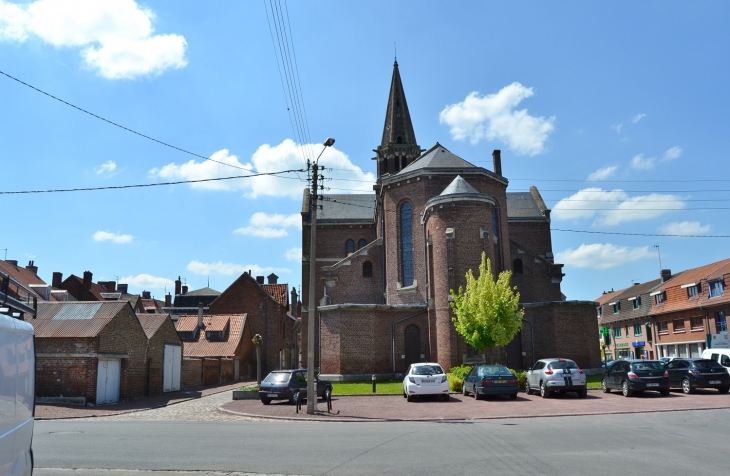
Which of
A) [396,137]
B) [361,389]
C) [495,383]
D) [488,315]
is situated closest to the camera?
[495,383]

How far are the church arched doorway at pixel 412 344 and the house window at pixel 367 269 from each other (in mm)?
7702

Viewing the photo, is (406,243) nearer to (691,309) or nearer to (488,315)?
(488,315)

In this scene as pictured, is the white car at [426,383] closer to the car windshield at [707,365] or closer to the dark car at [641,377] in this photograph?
the dark car at [641,377]

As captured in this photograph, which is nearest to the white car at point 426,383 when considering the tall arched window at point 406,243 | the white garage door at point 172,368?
the white garage door at point 172,368

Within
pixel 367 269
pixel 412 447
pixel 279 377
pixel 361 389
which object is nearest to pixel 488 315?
pixel 361 389

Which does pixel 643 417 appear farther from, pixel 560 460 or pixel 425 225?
pixel 425 225

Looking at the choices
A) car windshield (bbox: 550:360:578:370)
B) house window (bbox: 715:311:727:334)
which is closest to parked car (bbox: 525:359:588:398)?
car windshield (bbox: 550:360:578:370)

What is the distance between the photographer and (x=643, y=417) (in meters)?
14.8

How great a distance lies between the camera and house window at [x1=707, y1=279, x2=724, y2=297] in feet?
126

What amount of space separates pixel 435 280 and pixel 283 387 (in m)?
14.2

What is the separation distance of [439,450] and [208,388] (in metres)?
27.0

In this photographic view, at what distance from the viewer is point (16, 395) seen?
17.5 ft

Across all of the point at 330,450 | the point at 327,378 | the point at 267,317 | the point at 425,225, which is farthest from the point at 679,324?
the point at 330,450

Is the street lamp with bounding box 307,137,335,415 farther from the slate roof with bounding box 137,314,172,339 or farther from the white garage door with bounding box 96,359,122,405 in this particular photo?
the slate roof with bounding box 137,314,172,339
